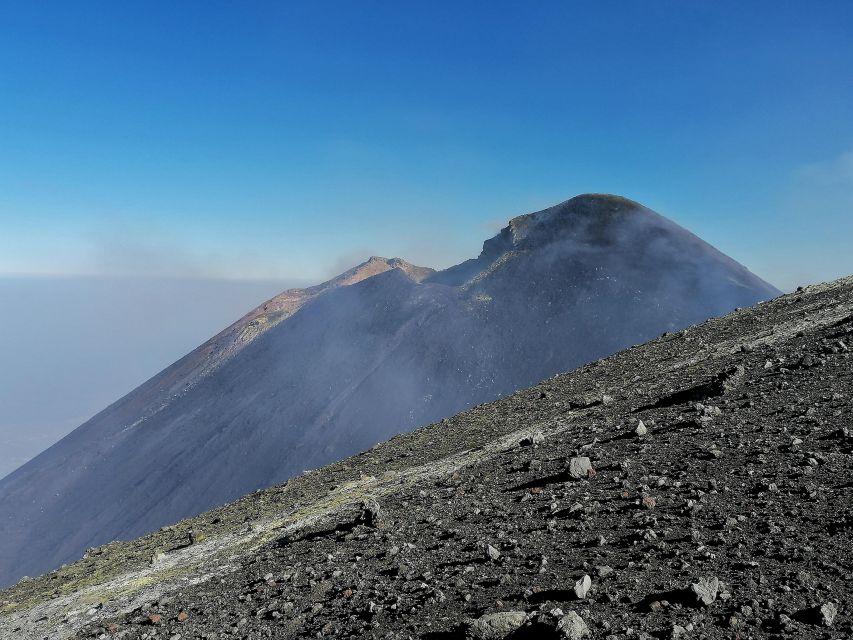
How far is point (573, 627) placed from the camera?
6.39 metres

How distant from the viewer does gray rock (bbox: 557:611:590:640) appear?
631cm

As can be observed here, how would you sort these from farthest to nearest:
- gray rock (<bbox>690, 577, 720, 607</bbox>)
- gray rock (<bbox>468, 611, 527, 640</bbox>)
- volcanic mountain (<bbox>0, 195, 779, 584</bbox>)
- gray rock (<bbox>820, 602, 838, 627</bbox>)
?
volcanic mountain (<bbox>0, 195, 779, 584</bbox>)
gray rock (<bbox>468, 611, 527, 640</bbox>)
gray rock (<bbox>690, 577, 720, 607</bbox>)
gray rock (<bbox>820, 602, 838, 627</bbox>)

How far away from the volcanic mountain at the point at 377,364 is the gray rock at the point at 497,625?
81260mm

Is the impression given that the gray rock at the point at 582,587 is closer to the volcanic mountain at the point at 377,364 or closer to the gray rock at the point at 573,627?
the gray rock at the point at 573,627

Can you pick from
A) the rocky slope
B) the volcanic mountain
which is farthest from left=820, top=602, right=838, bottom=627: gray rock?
the volcanic mountain

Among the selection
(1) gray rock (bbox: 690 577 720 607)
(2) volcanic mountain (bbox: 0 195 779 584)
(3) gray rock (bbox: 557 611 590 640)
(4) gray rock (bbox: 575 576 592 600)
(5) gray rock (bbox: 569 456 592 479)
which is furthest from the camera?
(2) volcanic mountain (bbox: 0 195 779 584)

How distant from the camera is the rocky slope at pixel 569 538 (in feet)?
22.8

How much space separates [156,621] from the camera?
11.1 metres

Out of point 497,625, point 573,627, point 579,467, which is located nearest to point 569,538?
point 497,625

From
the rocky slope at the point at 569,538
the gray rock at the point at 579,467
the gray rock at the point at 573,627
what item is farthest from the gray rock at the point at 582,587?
the gray rock at the point at 579,467

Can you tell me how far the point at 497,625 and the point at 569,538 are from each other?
120 inches

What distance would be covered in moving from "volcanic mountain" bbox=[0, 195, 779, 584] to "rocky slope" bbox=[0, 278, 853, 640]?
69.4 m

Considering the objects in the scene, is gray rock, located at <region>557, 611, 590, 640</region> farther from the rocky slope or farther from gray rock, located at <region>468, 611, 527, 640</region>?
gray rock, located at <region>468, 611, 527, 640</region>

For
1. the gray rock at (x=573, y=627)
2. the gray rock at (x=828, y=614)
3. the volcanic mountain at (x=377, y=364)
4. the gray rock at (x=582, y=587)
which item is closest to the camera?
the gray rock at (x=828, y=614)
